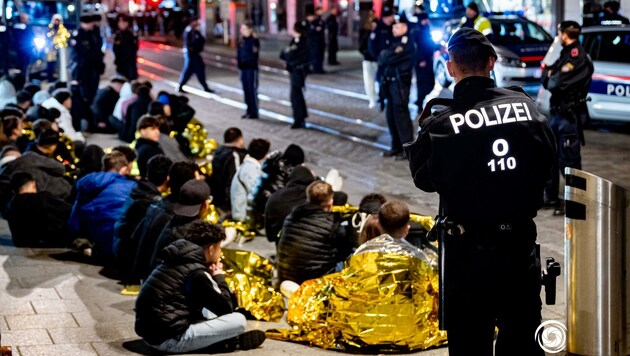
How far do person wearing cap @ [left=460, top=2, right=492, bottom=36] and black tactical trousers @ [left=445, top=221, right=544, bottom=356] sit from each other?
14406 mm

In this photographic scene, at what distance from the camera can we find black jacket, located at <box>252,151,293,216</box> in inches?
424

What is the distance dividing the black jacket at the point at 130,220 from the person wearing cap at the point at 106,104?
8386mm

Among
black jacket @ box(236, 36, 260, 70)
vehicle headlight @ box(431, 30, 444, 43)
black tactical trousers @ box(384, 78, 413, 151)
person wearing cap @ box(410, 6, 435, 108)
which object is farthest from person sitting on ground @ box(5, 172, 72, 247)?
vehicle headlight @ box(431, 30, 444, 43)

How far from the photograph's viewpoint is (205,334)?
7211 mm

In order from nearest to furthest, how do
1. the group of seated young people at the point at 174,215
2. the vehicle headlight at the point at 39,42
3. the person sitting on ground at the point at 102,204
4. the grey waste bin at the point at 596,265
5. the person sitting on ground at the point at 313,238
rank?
1. the grey waste bin at the point at 596,265
2. the group of seated young people at the point at 174,215
3. the person sitting on ground at the point at 313,238
4. the person sitting on ground at the point at 102,204
5. the vehicle headlight at the point at 39,42

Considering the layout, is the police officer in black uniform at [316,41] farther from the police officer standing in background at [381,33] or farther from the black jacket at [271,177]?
the black jacket at [271,177]

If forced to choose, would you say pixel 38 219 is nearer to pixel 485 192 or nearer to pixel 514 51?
pixel 485 192

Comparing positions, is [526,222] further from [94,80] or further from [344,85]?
[344,85]

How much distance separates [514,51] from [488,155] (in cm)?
1617

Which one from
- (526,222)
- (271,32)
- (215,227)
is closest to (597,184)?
(526,222)

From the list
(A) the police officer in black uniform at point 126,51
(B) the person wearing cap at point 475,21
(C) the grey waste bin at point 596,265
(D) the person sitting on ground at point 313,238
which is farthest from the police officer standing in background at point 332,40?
(C) the grey waste bin at point 596,265

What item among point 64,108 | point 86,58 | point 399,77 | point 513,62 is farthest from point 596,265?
point 86,58

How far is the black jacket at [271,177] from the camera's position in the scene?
10.8 m

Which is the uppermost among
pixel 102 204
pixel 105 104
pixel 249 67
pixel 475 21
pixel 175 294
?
pixel 475 21
